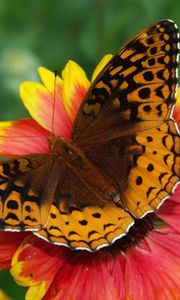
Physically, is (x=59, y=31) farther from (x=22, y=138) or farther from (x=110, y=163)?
(x=110, y=163)

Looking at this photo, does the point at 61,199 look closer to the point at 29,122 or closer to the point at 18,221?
the point at 18,221

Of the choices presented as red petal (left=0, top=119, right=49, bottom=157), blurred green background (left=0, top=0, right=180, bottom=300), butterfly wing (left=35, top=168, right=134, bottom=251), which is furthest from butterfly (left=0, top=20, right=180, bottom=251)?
blurred green background (left=0, top=0, right=180, bottom=300)

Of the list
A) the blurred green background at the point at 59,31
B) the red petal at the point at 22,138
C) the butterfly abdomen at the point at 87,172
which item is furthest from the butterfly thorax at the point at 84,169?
the blurred green background at the point at 59,31

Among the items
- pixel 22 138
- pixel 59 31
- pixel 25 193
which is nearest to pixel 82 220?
pixel 25 193

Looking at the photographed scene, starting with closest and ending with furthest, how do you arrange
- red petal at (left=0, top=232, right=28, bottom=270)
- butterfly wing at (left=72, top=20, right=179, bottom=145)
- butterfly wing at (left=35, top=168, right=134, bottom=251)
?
butterfly wing at (left=35, top=168, right=134, bottom=251) < butterfly wing at (left=72, top=20, right=179, bottom=145) < red petal at (left=0, top=232, right=28, bottom=270)

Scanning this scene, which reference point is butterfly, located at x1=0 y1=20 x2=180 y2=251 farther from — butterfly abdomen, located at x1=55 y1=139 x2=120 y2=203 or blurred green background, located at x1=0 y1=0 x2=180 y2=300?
blurred green background, located at x1=0 y1=0 x2=180 y2=300

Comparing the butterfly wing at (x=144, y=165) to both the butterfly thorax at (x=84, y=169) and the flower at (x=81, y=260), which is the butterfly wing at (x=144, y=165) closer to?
the butterfly thorax at (x=84, y=169)

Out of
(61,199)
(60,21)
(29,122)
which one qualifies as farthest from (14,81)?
(61,199)
